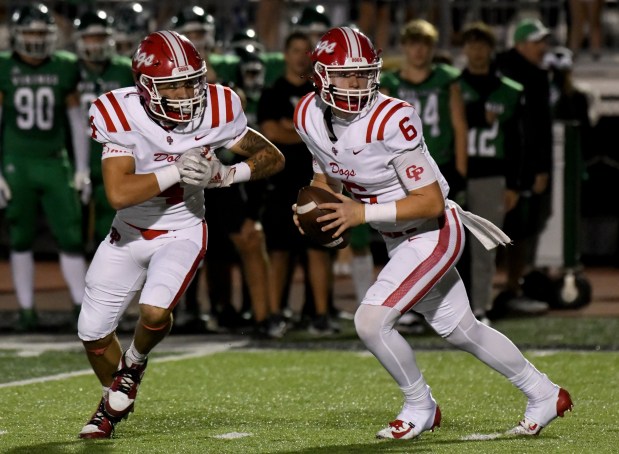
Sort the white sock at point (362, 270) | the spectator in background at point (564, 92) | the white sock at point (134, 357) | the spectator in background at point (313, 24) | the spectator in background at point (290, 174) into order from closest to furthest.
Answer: the white sock at point (134, 357), the spectator in background at point (290, 174), the white sock at point (362, 270), the spectator in background at point (313, 24), the spectator in background at point (564, 92)

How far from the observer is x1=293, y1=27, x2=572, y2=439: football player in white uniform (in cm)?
526

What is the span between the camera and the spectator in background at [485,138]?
8695 mm

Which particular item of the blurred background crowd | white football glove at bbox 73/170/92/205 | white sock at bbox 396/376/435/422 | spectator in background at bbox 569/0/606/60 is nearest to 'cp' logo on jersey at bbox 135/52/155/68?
white sock at bbox 396/376/435/422

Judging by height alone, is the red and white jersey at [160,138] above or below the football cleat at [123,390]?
above

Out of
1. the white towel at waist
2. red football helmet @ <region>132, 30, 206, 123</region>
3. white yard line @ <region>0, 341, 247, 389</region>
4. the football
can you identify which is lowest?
white yard line @ <region>0, 341, 247, 389</region>

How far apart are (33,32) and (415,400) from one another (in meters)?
4.22

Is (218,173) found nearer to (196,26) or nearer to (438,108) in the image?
(438,108)

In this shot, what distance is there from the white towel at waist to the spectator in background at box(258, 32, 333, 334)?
2834 mm

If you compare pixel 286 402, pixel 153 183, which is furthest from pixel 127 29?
pixel 153 183

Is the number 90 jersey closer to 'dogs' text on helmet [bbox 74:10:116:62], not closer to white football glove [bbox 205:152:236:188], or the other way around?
'dogs' text on helmet [bbox 74:10:116:62]

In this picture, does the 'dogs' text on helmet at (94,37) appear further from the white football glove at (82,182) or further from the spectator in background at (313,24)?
the spectator in background at (313,24)

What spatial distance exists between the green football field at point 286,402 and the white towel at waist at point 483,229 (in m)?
0.69

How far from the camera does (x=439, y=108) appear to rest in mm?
8305

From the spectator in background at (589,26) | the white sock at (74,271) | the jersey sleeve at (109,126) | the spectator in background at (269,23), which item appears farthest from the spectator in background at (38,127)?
the spectator in background at (589,26)
